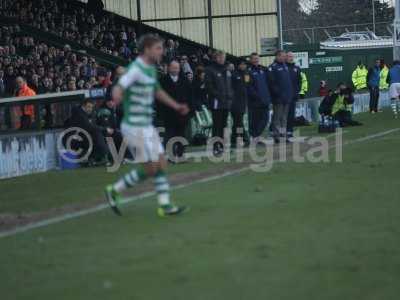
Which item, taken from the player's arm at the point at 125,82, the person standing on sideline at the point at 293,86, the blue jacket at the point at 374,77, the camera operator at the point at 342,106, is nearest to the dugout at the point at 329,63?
the blue jacket at the point at 374,77

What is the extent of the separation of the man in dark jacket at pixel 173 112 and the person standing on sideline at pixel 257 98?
3996 millimetres

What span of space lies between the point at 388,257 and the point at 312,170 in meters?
7.77

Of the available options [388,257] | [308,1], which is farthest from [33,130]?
[308,1]

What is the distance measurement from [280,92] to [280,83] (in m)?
0.20

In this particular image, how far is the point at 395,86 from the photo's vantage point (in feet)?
110

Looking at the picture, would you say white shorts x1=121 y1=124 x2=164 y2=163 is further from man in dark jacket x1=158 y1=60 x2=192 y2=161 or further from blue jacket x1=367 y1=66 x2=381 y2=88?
blue jacket x1=367 y1=66 x2=381 y2=88

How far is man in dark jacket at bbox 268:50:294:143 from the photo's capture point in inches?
916

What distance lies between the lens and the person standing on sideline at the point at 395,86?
109 ft

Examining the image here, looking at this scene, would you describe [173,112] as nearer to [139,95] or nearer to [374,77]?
[139,95]

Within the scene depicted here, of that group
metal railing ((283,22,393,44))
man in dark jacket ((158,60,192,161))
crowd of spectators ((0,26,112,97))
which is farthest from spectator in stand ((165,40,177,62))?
metal railing ((283,22,393,44))

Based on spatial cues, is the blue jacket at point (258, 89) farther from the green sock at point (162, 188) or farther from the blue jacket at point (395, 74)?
the green sock at point (162, 188)

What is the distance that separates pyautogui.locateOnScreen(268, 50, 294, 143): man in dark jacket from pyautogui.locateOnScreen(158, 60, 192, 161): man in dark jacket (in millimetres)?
4257

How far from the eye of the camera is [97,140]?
1953 cm

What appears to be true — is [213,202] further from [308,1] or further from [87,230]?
[308,1]
